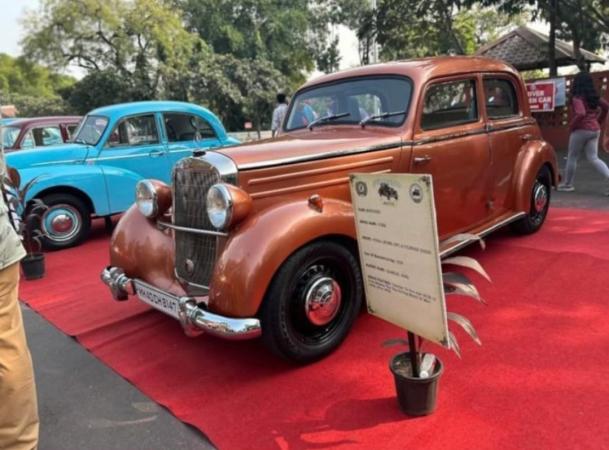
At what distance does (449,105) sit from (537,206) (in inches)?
73.7

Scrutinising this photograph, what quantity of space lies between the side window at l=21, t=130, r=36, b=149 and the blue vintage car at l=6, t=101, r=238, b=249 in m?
1.68

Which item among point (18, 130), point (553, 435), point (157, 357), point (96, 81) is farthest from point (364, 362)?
point (96, 81)

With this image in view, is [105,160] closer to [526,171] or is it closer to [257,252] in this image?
[257,252]

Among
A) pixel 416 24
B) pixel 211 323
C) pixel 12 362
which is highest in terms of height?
pixel 416 24

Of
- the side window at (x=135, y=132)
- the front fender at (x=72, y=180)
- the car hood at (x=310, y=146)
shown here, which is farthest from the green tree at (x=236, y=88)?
the car hood at (x=310, y=146)

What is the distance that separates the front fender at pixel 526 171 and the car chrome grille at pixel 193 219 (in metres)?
3.00

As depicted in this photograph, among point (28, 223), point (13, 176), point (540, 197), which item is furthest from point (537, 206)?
point (28, 223)

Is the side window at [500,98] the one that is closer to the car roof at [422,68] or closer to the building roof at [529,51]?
the car roof at [422,68]

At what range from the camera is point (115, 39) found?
23.1 meters

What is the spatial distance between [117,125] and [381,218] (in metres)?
5.27

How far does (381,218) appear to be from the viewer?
2352mm

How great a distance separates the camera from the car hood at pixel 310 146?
10.2 feet

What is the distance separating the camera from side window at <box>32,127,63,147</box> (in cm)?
828

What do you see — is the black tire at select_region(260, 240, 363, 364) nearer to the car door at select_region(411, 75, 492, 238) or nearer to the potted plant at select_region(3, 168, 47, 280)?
the car door at select_region(411, 75, 492, 238)
